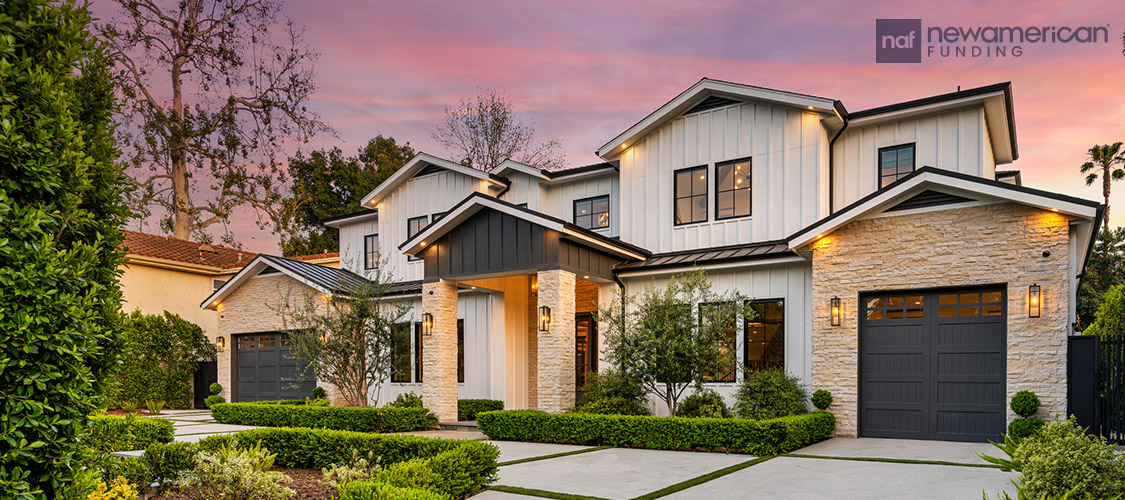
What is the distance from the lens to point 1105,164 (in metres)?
31.7

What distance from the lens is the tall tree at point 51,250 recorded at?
360cm

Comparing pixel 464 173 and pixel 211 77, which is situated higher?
pixel 211 77

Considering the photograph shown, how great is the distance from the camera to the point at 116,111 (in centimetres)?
465

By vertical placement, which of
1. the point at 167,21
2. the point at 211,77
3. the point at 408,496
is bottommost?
the point at 408,496

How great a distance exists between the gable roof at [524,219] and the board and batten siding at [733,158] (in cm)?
94

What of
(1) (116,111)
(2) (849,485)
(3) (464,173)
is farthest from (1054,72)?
(1) (116,111)

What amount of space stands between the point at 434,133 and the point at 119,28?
13.8m

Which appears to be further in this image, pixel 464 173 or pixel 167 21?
pixel 167 21

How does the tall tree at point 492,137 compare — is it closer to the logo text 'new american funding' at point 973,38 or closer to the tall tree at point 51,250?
the logo text 'new american funding' at point 973,38

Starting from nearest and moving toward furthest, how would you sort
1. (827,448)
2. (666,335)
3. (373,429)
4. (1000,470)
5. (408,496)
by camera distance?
(408,496) → (1000,470) → (827,448) → (666,335) → (373,429)

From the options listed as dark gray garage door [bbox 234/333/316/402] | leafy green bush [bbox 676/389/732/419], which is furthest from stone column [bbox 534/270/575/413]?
dark gray garage door [bbox 234/333/316/402]

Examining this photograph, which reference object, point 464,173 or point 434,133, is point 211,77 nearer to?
point 434,133

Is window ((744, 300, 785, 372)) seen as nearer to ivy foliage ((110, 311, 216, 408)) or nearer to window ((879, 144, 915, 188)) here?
window ((879, 144, 915, 188))

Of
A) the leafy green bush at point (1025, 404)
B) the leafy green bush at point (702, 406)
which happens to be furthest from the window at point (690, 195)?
the leafy green bush at point (1025, 404)
